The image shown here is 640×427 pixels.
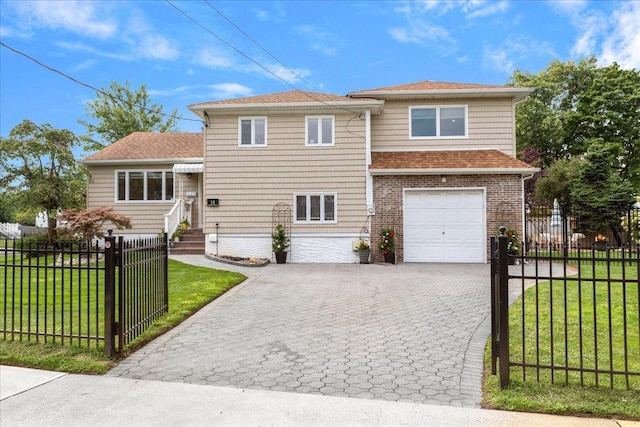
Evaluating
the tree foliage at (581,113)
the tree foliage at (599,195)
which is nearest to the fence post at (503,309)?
the tree foliage at (599,195)

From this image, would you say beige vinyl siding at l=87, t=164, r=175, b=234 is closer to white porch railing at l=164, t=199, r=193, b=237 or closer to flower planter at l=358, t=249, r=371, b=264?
white porch railing at l=164, t=199, r=193, b=237

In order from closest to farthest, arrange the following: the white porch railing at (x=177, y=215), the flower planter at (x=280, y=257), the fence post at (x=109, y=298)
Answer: the fence post at (x=109, y=298)
the flower planter at (x=280, y=257)
the white porch railing at (x=177, y=215)

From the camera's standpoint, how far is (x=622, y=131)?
28.6m

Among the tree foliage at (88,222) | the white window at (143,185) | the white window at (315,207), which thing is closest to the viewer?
the tree foliage at (88,222)

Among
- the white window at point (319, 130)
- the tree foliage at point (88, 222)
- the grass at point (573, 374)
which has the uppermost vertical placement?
the white window at point (319, 130)

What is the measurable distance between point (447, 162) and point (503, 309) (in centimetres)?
1106

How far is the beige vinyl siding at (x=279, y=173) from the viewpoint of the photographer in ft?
48.5

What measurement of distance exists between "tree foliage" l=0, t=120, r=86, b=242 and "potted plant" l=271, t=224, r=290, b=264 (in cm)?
892

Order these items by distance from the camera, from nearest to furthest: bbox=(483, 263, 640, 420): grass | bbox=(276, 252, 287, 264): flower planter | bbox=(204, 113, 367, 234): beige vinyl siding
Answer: bbox=(483, 263, 640, 420): grass → bbox=(276, 252, 287, 264): flower planter → bbox=(204, 113, 367, 234): beige vinyl siding

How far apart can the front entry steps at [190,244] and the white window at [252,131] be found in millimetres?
4425

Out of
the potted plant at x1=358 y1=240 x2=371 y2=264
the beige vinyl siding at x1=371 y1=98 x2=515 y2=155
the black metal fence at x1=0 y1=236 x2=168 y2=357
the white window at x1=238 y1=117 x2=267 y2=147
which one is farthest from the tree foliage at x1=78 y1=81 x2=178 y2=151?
the black metal fence at x1=0 y1=236 x2=168 y2=357

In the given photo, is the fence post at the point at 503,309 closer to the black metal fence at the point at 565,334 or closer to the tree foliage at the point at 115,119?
the black metal fence at the point at 565,334

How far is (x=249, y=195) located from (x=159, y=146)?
24.4ft

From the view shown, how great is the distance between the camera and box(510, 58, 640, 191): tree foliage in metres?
28.2
